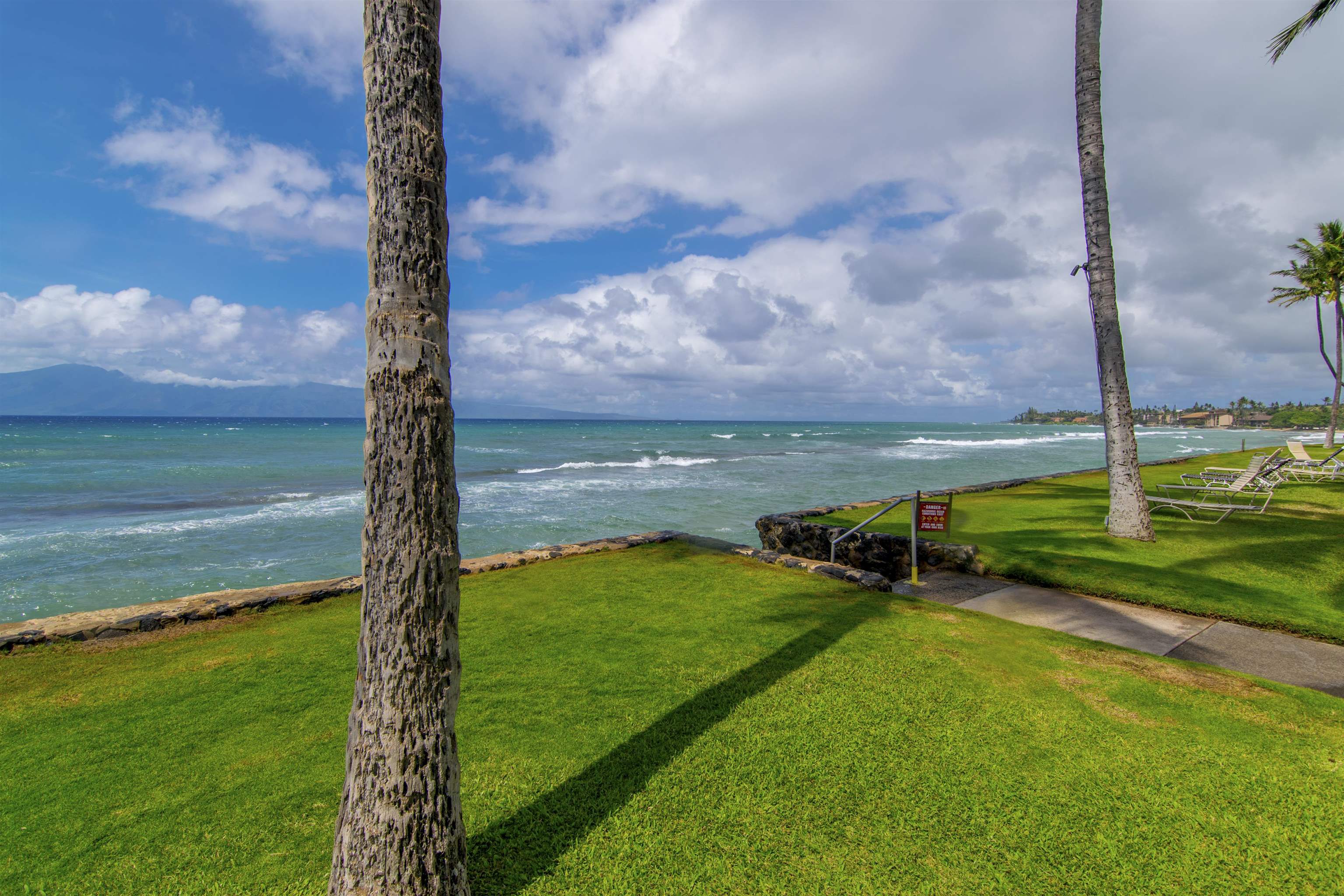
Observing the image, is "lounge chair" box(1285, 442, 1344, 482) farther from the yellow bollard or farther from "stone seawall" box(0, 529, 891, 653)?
"stone seawall" box(0, 529, 891, 653)

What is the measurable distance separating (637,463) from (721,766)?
1351 inches

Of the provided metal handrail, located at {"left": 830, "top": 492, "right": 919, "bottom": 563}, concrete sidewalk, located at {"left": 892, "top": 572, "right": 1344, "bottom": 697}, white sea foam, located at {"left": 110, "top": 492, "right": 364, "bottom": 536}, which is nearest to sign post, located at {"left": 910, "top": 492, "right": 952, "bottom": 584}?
metal handrail, located at {"left": 830, "top": 492, "right": 919, "bottom": 563}

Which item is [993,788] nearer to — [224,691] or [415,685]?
[415,685]

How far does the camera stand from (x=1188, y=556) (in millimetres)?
7781

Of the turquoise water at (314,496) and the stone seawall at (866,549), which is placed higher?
the stone seawall at (866,549)

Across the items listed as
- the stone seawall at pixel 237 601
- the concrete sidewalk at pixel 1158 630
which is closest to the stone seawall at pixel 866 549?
the concrete sidewalk at pixel 1158 630

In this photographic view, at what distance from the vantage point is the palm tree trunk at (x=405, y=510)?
2100 millimetres

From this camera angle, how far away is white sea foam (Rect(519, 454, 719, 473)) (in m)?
33.6

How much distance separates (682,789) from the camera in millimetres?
3086

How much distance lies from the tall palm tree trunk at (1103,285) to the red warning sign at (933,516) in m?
3.47

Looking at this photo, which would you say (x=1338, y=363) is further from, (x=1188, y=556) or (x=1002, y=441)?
(x=1002, y=441)

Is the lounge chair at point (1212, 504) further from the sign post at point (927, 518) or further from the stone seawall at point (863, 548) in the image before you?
the sign post at point (927, 518)

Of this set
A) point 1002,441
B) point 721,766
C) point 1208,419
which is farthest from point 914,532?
point 1208,419

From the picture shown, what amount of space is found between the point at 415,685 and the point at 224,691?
3.17 m
